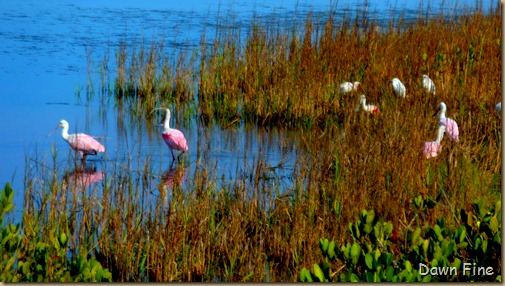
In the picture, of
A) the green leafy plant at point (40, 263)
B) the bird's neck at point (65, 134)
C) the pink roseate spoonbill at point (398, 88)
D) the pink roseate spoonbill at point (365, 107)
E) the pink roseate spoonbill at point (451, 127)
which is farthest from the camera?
the pink roseate spoonbill at point (398, 88)

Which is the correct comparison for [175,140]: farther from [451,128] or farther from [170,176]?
[451,128]

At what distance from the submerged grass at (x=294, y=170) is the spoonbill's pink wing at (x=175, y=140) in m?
0.40

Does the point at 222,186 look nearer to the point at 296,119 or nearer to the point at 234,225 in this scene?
the point at 234,225

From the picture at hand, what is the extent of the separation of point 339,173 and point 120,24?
8795 mm

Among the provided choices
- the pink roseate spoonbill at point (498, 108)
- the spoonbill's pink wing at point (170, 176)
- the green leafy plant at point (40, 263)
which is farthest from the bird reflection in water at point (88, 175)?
the pink roseate spoonbill at point (498, 108)

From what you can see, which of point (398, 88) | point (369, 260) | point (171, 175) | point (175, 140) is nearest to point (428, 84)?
point (398, 88)

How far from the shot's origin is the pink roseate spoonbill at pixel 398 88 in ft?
24.7

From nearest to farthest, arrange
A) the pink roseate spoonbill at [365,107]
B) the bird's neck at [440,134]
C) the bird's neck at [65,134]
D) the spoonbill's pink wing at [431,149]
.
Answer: the spoonbill's pink wing at [431,149]
the bird's neck at [440,134]
the bird's neck at [65,134]
the pink roseate spoonbill at [365,107]

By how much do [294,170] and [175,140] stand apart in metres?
1.60

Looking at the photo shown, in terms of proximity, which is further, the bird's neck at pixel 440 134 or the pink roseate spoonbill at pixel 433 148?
the bird's neck at pixel 440 134

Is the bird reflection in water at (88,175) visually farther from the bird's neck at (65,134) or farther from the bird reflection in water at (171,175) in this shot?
the bird's neck at (65,134)

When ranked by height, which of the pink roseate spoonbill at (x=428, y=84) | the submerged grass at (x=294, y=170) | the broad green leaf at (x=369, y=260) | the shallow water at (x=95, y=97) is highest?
the broad green leaf at (x=369, y=260)

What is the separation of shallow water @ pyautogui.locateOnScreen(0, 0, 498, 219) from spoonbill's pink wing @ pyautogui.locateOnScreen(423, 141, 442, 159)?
2.95 feet

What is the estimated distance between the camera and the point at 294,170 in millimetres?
5340
